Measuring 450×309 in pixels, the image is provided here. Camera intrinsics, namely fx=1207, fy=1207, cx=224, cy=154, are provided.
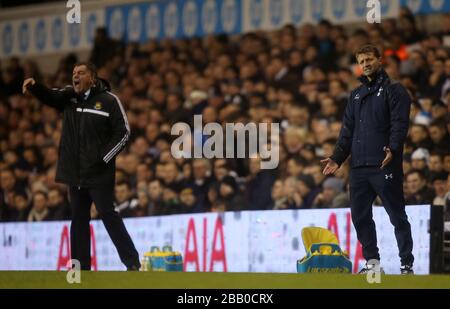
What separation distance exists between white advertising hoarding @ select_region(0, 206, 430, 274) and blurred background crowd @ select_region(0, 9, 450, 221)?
24.2 inches

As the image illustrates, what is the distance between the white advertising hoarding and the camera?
13.6m

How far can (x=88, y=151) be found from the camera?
11867 mm

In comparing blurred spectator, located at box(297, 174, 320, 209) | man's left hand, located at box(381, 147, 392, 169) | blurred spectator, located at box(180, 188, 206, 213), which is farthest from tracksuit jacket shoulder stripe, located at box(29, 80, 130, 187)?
blurred spectator, located at box(180, 188, 206, 213)

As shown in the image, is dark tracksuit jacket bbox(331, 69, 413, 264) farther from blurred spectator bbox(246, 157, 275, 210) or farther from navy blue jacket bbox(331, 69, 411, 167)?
blurred spectator bbox(246, 157, 275, 210)

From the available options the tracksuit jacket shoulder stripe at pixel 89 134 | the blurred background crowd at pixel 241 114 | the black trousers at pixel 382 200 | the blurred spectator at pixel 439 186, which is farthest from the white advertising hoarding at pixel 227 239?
the tracksuit jacket shoulder stripe at pixel 89 134

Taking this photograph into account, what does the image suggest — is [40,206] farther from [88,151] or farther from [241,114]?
[88,151]

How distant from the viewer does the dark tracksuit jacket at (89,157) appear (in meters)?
11.8

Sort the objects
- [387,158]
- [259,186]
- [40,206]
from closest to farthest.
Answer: [387,158] → [259,186] → [40,206]

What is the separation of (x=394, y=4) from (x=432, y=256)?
680 centimetres

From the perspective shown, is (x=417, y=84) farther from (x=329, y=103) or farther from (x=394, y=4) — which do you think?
(x=394, y=4)

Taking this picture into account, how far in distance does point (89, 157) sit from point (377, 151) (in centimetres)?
286

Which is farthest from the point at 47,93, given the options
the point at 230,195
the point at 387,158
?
the point at 230,195

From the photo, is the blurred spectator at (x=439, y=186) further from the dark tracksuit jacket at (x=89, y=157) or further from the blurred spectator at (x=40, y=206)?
the blurred spectator at (x=40, y=206)
